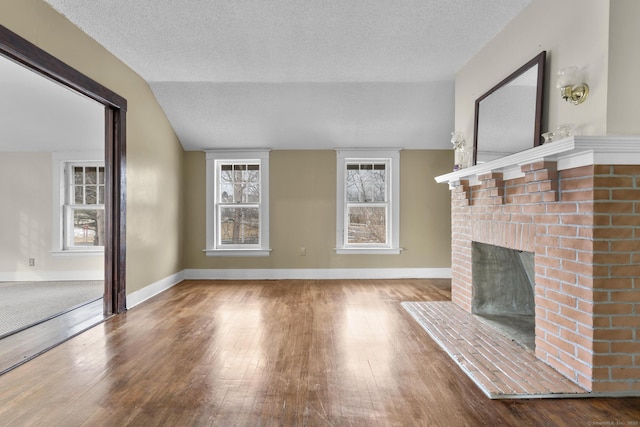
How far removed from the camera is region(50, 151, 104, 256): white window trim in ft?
18.6

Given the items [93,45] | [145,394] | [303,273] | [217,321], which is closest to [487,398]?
[145,394]

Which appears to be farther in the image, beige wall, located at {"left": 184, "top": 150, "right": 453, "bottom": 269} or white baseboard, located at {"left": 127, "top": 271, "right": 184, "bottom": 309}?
beige wall, located at {"left": 184, "top": 150, "right": 453, "bottom": 269}

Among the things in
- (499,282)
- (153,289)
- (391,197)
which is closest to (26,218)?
(153,289)

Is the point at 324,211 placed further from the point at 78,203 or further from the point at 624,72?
the point at 624,72

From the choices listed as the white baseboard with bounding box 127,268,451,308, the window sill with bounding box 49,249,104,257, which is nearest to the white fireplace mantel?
the white baseboard with bounding box 127,268,451,308

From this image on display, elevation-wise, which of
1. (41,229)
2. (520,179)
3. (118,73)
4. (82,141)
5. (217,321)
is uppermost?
(118,73)

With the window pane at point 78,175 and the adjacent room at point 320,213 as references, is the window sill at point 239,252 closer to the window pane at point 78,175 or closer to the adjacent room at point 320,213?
the adjacent room at point 320,213

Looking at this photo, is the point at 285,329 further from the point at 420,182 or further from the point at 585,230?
the point at 420,182

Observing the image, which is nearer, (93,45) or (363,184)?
(93,45)

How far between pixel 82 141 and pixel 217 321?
402 cm

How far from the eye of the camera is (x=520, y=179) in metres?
2.86

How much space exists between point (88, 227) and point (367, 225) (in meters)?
4.60

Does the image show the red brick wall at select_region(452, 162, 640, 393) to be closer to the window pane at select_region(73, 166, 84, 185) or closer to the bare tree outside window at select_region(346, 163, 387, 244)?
the bare tree outside window at select_region(346, 163, 387, 244)

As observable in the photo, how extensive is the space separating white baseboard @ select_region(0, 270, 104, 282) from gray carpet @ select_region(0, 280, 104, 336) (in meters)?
0.15
